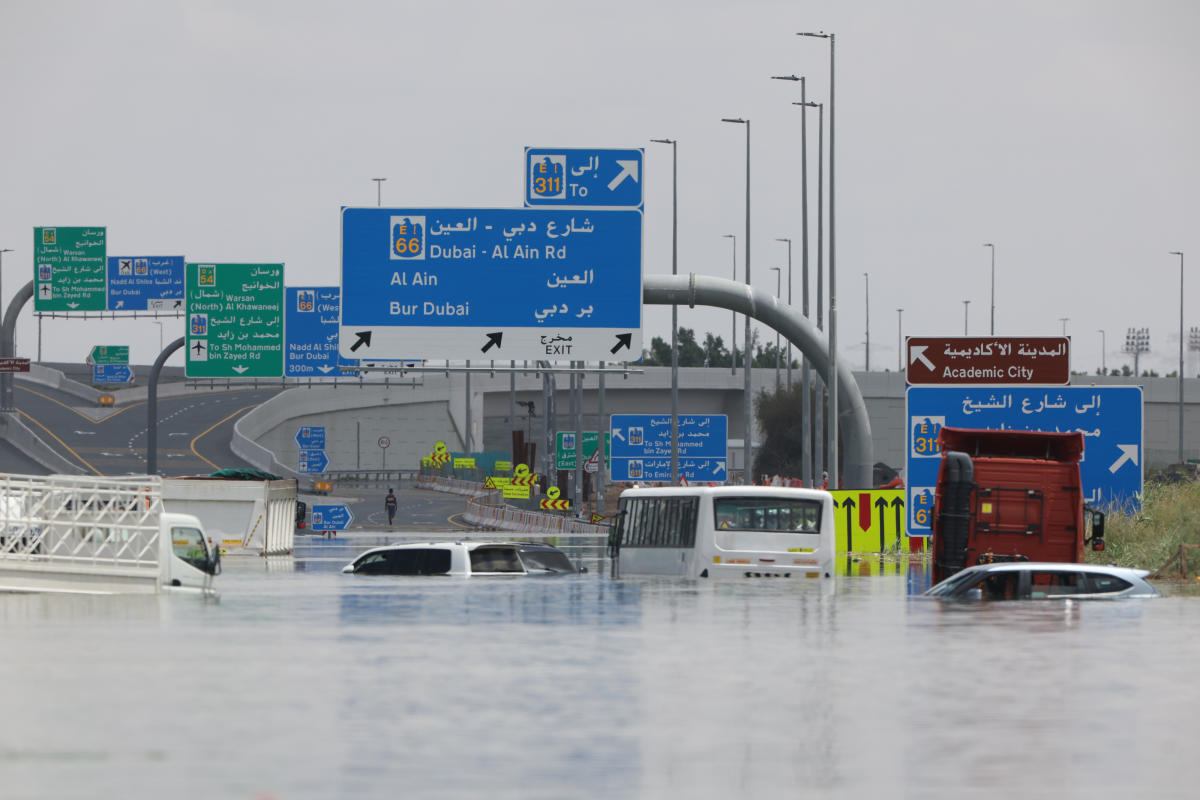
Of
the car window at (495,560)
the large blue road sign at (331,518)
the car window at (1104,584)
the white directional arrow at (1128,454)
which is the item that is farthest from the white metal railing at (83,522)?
the large blue road sign at (331,518)

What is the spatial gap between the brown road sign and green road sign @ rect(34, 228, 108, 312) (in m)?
40.0

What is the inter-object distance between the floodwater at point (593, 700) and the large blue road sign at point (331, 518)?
38.8m

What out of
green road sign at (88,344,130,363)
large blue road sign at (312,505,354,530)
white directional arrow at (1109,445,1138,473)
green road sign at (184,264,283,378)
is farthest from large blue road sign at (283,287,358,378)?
green road sign at (88,344,130,363)

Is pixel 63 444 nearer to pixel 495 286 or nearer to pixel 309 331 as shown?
pixel 309 331

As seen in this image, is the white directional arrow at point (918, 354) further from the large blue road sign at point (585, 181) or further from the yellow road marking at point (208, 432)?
the yellow road marking at point (208, 432)

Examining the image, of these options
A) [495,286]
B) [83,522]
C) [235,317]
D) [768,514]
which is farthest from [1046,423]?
[235,317]

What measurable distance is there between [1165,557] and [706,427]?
115 feet

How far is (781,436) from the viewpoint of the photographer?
11088 cm

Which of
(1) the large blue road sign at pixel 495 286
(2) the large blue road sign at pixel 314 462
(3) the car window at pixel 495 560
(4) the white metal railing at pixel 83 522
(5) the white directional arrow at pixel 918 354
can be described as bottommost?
(3) the car window at pixel 495 560

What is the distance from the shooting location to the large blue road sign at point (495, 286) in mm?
35406

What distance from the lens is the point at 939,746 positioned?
11.1 m

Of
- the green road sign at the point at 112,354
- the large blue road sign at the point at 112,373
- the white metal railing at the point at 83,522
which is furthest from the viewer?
the green road sign at the point at 112,354

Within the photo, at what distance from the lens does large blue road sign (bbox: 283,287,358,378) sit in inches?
2470

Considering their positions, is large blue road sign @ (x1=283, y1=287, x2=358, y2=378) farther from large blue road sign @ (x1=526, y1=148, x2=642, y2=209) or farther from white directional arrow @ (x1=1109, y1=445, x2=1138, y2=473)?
white directional arrow @ (x1=1109, y1=445, x2=1138, y2=473)
